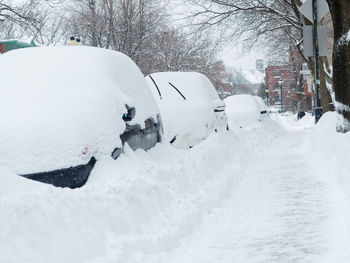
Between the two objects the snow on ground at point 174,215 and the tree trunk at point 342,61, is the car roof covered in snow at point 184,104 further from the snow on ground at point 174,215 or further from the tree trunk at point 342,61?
the tree trunk at point 342,61

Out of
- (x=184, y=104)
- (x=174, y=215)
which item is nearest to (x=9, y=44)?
(x=184, y=104)

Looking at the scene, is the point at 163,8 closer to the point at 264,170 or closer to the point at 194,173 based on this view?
the point at 264,170

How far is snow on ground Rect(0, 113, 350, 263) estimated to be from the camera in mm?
3578

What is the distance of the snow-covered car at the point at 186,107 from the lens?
8.77 metres

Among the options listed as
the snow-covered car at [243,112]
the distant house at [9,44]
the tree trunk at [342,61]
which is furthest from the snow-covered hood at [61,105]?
the distant house at [9,44]

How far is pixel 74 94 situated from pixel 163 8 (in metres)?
22.9

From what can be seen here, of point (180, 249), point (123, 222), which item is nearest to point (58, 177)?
point (123, 222)

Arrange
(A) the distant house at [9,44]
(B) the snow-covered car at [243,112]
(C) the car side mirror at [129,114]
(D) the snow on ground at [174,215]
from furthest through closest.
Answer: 1. (A) the distant house at [9,44]
2. (B) the snow-covered car at [243,112]
3. (C) the car side mirror at [129,114]
4. (D) the snow on ground at [174,215]

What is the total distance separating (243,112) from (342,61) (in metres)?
7.99

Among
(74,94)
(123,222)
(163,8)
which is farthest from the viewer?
(163,8)

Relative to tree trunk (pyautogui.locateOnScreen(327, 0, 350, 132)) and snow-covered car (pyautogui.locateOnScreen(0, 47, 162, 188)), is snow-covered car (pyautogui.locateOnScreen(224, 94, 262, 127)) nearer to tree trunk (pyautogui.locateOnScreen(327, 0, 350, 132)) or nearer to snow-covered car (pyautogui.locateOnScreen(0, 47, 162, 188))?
tree trunk (pyautogui.locateOnScreen(327, 0, 350, 132))

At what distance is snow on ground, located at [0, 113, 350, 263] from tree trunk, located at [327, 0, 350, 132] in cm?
153

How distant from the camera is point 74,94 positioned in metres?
5.10

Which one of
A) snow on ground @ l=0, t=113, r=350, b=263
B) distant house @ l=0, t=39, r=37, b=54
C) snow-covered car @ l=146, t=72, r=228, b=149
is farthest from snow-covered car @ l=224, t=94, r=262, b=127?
distant house @ l=0, t=39, r=37, b=54
